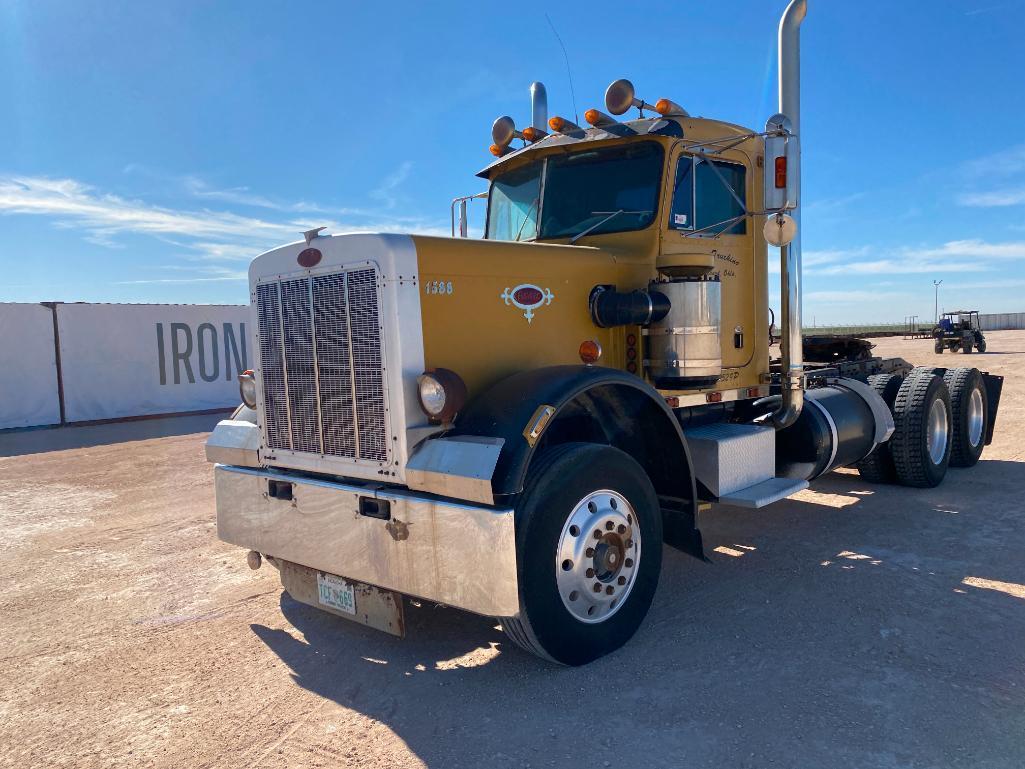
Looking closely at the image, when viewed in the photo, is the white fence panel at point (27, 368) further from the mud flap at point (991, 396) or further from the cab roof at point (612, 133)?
the mud flap at point (991, 396)

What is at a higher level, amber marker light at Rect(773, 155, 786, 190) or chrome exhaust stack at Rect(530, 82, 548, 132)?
chrome exhaust stack at Rect(530, 82, 548, 132)

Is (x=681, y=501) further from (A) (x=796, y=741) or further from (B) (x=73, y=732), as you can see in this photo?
(B) (x=73, y=732)

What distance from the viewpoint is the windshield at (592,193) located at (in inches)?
191

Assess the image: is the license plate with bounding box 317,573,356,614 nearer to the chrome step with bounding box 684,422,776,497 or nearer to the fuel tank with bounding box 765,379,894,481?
the chrome step with bounding box 684,422,776,497

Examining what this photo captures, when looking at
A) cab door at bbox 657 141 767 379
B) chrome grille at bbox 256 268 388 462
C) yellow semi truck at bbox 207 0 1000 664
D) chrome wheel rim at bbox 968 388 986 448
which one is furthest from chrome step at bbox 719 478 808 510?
chrome wheel rim at bbox 968 388 986 448

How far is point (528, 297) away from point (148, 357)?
14.5 m

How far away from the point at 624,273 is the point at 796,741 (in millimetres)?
2707

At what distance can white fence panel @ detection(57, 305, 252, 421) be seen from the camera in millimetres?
15445

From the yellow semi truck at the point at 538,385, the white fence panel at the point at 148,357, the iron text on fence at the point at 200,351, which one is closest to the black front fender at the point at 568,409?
the yellow semi truck at the point at 538,385

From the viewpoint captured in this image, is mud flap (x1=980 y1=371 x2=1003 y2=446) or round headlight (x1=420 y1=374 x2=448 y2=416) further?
mud flap (x1=980 y1=371 x2=1003 y2=446)

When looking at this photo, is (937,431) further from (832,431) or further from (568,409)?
(568,409)

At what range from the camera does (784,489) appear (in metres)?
5.00

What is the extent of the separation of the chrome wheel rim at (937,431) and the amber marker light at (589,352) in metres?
4.77

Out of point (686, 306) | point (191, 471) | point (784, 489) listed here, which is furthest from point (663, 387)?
point (191, 471)
